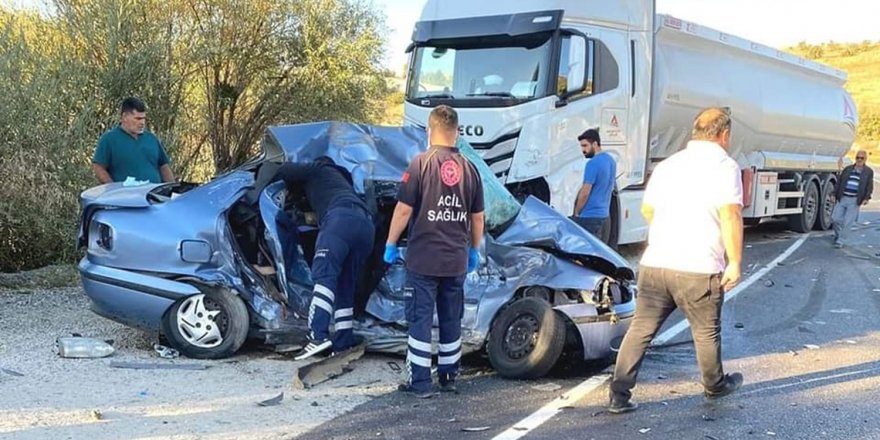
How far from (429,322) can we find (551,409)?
2.89 feet

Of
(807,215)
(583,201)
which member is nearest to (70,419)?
(583,201)

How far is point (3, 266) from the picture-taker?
8.87 metres

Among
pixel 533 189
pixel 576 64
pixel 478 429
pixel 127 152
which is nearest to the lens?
pixel 478 429

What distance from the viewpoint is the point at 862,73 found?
74250mm

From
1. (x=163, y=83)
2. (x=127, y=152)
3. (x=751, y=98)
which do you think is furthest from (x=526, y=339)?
(x=751, y=98)

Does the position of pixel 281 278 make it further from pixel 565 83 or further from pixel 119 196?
pixel 565 83

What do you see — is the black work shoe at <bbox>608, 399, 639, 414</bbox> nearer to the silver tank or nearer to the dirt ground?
the dirt ground

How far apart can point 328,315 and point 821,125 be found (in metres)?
14.0

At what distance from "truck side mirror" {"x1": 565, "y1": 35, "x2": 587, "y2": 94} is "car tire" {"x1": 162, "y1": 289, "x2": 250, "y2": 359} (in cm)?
522

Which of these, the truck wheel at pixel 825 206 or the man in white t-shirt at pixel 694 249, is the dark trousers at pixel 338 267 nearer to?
the man in white t-shirt at pixel 694 249

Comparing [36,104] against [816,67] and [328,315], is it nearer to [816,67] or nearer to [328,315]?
[328,315]

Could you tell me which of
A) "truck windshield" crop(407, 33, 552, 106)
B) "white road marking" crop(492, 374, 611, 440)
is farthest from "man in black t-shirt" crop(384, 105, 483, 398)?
"truck windshield" crop(407, 33, 552, 106)

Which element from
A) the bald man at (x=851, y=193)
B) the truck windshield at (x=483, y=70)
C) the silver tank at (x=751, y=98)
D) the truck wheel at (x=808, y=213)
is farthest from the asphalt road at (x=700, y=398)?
the truck wheel at (x=808, y=213)

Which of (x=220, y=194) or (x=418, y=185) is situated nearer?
Result: (x=418, y=185)
